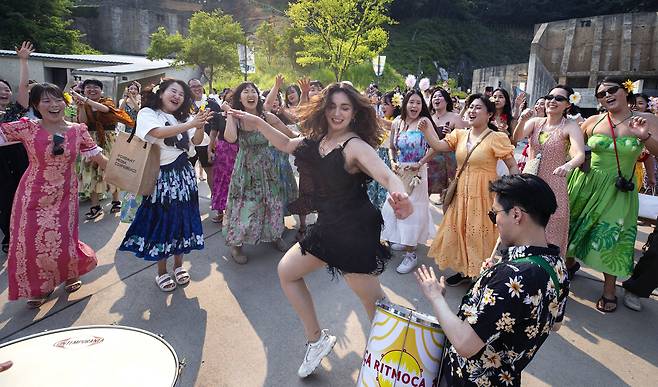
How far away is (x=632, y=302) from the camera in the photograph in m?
3.48

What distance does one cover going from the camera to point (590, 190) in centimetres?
366

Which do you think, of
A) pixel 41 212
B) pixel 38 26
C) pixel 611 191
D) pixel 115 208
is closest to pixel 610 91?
pixel 611 191

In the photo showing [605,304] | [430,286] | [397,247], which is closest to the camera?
[430,286]

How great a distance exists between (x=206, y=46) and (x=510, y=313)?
2697 cm

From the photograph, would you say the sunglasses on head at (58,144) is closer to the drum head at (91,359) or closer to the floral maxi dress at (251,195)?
the floral maxi dress at (251,195)

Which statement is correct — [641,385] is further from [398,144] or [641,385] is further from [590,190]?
[398,144]

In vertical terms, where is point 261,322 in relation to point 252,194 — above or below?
below

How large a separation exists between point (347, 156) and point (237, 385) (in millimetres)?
1635

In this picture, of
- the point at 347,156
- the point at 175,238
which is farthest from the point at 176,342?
the point at 347,156

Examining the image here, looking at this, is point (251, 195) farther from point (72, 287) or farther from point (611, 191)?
point (611, 191)

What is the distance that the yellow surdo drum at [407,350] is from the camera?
1.77 metres

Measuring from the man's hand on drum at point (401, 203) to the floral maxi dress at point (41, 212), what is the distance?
2899mm

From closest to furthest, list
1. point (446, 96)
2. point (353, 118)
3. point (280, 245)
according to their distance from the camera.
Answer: point (353, 118) < point (280, 245) < point (446, 96)

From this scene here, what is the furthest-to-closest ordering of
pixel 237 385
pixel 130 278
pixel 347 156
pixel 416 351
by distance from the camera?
pixel 130 278 → pixel 237 385 → pixel 347 156 → pixel 416 351
